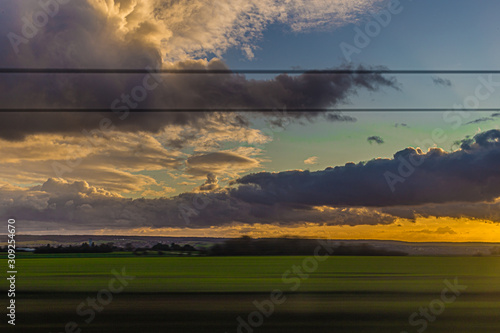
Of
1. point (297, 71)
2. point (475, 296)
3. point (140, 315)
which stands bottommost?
point (140, 315)

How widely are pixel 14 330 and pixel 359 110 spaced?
1186cm

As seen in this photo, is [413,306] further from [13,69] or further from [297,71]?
[13,69]

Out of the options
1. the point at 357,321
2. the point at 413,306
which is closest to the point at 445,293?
the point at 413,306

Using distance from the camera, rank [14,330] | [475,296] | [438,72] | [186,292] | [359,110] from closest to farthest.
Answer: [14,330] → [438,72] → [359,110] → [475,296] → [186,292]

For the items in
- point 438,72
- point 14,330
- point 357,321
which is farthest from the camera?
point 438,72

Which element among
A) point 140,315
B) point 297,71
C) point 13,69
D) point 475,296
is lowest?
point 140,315

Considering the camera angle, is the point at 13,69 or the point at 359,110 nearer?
the point at 13,69

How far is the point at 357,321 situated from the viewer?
11.5 metres

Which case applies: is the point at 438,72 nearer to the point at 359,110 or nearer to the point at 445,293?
the point at 359,110

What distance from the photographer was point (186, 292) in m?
17.6

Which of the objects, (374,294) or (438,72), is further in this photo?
(374,294)

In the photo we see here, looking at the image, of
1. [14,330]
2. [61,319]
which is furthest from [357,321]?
[14,330]

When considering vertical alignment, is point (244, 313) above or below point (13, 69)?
below

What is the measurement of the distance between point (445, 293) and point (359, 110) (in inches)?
371
